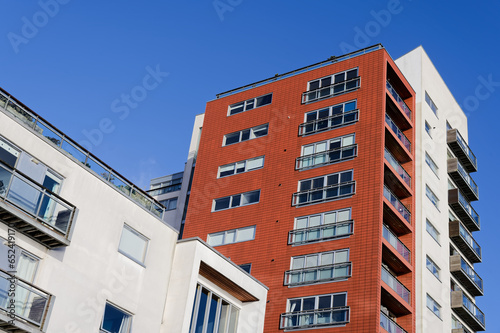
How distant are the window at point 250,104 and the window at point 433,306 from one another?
17.8m

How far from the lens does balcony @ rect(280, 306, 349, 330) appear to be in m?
37.9

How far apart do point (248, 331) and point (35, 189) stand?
11.3 metres

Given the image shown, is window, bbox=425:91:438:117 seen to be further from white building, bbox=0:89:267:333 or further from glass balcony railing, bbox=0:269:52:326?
glass balcony railing, bbox=0:269:52:326

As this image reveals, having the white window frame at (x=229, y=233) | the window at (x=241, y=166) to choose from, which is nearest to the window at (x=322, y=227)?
the white window frame at (x=229, y=233)

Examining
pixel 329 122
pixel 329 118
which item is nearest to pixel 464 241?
pixel 329 122

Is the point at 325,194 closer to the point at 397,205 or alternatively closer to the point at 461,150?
the point at 397,205

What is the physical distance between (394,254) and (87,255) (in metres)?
23.0

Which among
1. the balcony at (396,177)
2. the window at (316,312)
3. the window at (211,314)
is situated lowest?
the window at (211,314)

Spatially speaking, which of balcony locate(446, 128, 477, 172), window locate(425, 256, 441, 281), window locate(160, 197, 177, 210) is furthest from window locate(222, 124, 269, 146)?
balcony locate(446, 128, 477, 172)

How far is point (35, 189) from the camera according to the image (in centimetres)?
2164

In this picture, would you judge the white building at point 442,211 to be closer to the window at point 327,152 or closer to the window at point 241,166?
the window at point 327,152

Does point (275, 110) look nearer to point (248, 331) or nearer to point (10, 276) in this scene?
point (248, 331)

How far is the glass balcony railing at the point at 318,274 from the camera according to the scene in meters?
39.6

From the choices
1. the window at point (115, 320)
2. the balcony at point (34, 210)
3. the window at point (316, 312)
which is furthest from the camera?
the window at point (316, 312)
